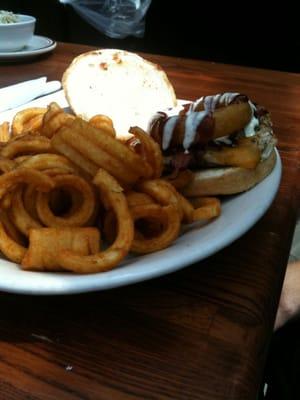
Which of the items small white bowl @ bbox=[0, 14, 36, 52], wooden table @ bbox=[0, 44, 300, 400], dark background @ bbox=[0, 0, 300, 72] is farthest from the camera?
dark background @ bbox=[0, 0, 300, 72]

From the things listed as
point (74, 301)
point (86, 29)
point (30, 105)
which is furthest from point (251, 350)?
point (86, 29)

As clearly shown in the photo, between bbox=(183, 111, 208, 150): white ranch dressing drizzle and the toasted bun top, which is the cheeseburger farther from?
the toasted bun top

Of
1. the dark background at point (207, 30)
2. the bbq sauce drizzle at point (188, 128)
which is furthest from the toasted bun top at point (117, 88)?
the dark background at point (207, 30)

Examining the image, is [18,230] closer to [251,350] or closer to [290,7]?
[251,350]

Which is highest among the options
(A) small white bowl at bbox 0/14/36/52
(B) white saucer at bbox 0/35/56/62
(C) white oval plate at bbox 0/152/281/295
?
(C) white oval plate at bbox 0/152/281/295

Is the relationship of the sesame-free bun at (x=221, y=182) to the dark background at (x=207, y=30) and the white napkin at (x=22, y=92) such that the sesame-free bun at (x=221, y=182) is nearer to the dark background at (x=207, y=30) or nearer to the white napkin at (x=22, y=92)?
the white napkin at (x=22, y=92)

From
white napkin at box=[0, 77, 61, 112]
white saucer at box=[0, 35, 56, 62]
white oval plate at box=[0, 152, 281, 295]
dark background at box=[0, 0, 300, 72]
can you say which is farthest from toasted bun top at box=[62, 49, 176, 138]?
dark background at box=[0, 0, 300, 72]
